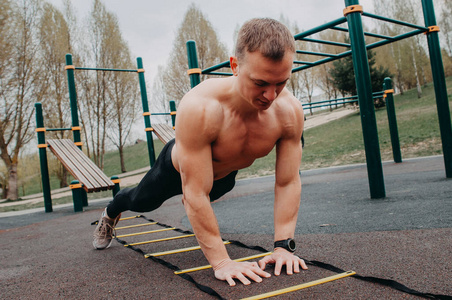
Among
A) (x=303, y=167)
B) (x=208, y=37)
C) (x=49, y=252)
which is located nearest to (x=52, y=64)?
(x=208, y=37)

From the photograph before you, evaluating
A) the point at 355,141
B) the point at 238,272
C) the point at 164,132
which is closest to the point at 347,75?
the point at 355,141

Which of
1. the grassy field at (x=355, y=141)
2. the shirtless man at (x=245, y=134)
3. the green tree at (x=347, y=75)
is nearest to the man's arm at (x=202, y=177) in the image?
the shirtless man at (x=245, y=134)

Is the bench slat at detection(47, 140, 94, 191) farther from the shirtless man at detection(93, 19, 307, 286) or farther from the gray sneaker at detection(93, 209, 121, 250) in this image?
the shirtless man at detection(93, 19, 307, 286)

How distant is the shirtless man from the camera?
157cm

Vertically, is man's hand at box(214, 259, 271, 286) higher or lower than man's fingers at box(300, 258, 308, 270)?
higher

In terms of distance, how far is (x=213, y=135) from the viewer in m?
1.82

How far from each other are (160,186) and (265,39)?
4.54 ft

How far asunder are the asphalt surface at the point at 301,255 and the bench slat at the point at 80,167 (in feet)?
6.05

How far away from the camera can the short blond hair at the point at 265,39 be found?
152 cm

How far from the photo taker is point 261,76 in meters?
1.56

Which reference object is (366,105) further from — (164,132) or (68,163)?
(68,163)

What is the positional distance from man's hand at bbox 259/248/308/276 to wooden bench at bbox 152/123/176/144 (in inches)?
222

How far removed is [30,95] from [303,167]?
40.3 feet

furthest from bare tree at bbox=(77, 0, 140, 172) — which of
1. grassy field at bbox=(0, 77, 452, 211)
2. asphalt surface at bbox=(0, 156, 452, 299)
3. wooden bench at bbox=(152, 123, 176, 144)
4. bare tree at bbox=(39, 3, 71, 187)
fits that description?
asphalt surface at bbox=(0, 156, 452, 299)
